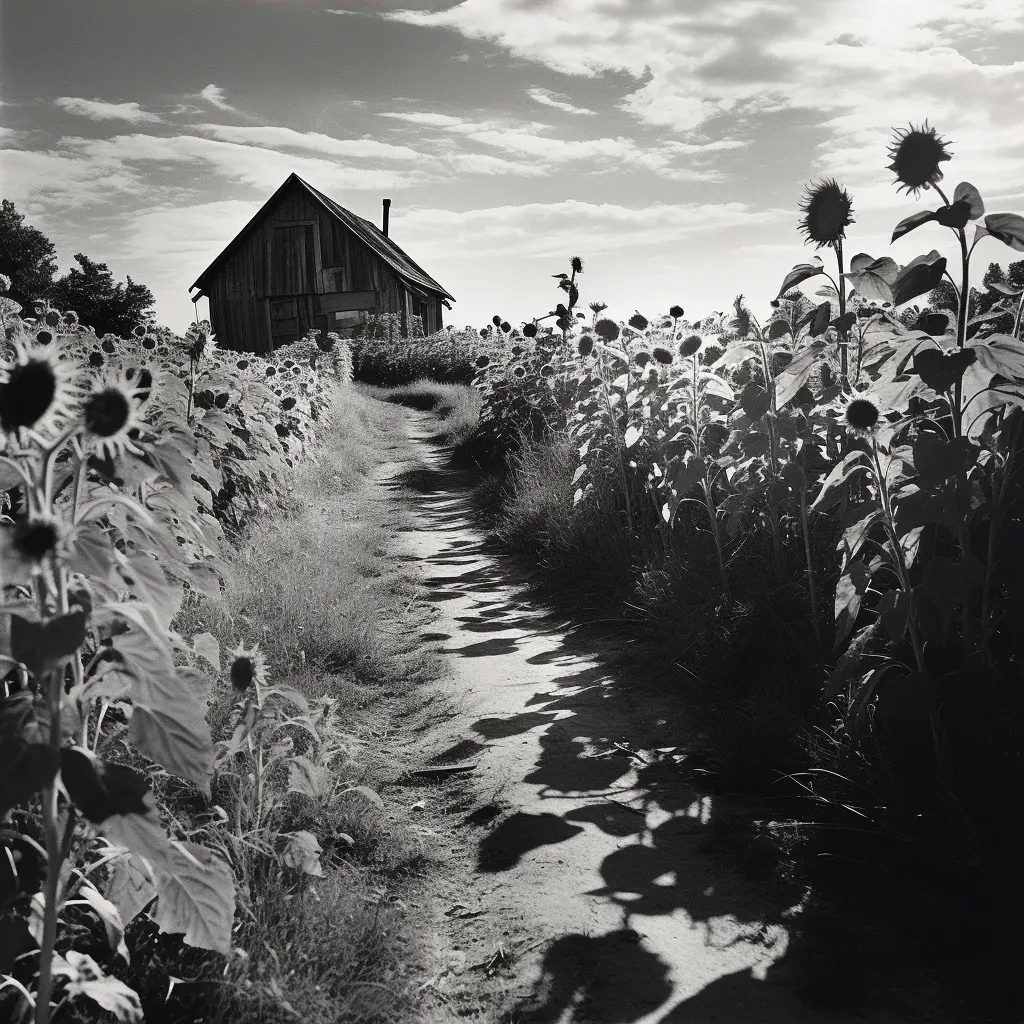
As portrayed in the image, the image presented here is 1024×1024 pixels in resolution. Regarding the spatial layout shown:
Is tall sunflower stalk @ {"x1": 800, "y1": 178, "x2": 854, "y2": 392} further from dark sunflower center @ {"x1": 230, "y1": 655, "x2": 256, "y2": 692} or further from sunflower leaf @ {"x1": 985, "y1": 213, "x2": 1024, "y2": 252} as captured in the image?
dark sunflower center @ {"x1": 230, "y1": 655, "x2": 256, "y2": 692}

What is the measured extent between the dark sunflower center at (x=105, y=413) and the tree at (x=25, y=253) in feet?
158

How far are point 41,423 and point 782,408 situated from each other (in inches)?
124

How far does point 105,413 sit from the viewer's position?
136 centimetres

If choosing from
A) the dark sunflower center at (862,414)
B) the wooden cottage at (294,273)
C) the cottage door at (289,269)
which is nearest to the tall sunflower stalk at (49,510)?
the dark sunflower center at (862,414)

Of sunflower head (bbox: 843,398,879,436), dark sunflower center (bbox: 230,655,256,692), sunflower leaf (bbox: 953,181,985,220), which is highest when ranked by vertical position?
sunflower leaf (bbox: 953,181,985,220)

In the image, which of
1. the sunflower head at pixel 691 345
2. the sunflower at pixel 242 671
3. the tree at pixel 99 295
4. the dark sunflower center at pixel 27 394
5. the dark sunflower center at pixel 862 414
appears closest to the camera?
the dark sunflower center at pixel 27 394

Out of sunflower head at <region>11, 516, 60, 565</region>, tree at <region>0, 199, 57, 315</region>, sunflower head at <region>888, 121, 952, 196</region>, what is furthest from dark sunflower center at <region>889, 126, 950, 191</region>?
tree at <region>0, 199, 57, 315</region>

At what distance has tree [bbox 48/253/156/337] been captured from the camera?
4056 cm

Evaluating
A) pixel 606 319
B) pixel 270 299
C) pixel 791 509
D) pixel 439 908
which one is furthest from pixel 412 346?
pixel 439 908

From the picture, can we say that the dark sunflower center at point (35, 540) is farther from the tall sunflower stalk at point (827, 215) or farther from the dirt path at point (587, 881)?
the tall sunflower stalk at point (827, 215)

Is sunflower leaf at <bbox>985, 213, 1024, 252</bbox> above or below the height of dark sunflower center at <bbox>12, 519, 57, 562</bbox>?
above

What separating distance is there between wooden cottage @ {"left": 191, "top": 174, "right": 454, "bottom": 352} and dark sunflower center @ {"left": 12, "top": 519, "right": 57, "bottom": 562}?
26994mm

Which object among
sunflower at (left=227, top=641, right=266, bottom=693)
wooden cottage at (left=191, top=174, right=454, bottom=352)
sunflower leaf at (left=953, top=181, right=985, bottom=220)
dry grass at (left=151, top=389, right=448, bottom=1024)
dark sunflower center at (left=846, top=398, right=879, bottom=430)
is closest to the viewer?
dry grass at (left=151, top=389, right=448, bottom=1024)

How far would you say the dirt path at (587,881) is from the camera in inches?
83.8
